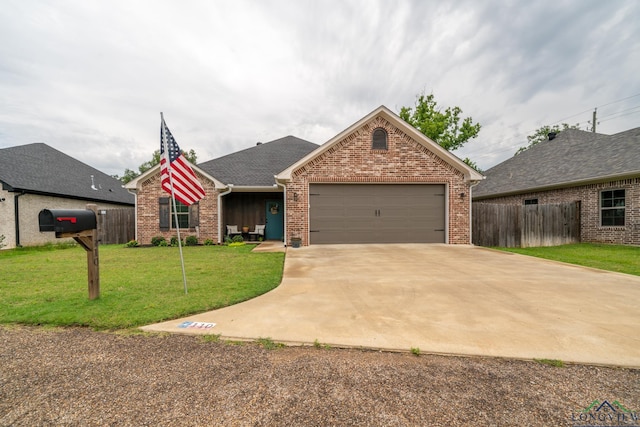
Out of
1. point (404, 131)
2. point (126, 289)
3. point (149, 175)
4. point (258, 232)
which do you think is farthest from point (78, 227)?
point (404, 131)

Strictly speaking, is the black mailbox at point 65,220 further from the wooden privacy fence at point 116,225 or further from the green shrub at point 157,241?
the wooden privacy fence at point 116,225

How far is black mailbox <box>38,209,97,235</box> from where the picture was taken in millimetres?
3480

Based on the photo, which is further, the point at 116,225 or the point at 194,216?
the point at 116,225

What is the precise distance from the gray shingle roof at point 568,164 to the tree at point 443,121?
19.7ft

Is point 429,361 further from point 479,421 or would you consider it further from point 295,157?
point 295,157

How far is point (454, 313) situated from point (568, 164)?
15771 millimetres

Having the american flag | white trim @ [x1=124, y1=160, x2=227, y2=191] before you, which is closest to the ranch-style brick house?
white trim @ [x1=124, y1=160, x2=227, y2=191]

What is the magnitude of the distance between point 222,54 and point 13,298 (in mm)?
10637

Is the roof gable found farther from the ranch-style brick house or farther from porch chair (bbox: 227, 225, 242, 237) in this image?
porch chair (bbox: 227, 225, 242, 237)

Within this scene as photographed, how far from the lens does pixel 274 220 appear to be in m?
14.0

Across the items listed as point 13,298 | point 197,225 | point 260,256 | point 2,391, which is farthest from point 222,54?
point 2,391

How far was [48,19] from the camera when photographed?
25.4 feet

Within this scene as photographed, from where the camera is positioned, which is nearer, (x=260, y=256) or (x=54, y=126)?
(x=260, y=256)

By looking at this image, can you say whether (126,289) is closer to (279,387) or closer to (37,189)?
(279,387)
